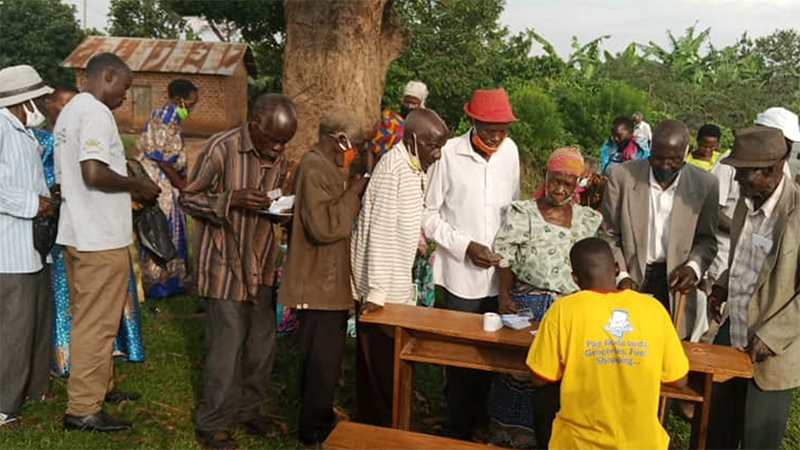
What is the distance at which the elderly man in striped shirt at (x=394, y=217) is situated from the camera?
3.52 metres

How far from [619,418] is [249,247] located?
6.78 ft

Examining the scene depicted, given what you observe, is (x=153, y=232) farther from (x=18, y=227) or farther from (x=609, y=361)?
(x=609, y=361)

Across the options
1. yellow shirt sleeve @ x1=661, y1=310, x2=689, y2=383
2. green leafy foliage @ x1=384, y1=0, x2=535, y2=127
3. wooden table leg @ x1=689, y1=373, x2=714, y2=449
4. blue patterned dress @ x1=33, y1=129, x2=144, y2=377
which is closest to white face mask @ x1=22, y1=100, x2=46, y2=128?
blue patterned dress @ x1=33, y1=129, x2=144, y2=377

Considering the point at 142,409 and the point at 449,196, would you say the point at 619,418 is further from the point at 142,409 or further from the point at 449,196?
the point at 142,409

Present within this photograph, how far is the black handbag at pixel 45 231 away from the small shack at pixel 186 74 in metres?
18.5

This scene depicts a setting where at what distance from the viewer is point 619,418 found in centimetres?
252

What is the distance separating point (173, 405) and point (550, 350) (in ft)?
9.22

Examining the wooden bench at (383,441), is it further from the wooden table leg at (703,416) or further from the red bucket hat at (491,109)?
the red bucket hat at (491,109)

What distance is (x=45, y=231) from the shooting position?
3902 mm

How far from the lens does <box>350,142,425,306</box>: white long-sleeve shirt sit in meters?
3.52

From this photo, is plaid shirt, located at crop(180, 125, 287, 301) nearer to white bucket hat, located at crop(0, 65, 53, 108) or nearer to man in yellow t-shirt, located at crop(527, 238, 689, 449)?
white bucket hat, located at crop(0, 65, 53, 108)

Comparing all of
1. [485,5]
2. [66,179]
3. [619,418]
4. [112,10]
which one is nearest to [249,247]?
[66,179]

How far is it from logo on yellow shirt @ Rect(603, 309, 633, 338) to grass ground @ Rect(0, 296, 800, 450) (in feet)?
6.69

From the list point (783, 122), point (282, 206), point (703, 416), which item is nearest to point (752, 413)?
point (703, 416)
